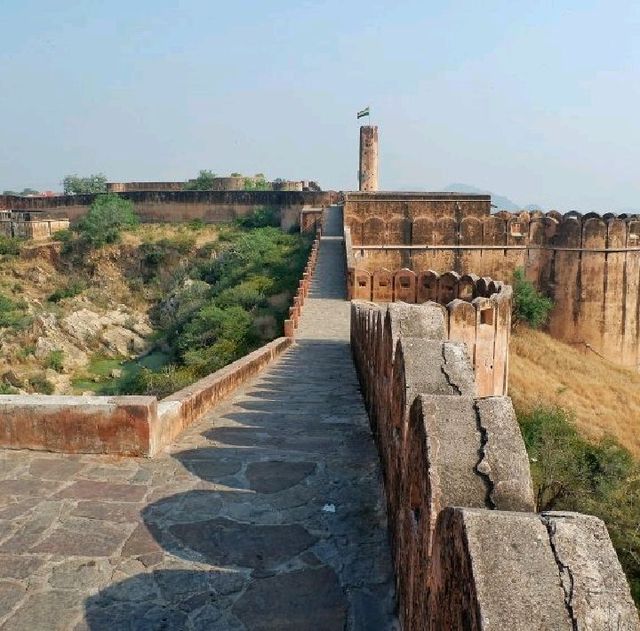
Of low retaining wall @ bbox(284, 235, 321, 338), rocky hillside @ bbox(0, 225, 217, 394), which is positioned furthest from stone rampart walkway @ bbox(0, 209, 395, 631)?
rocky hillside @ bbox(0, 225, 217, 394)

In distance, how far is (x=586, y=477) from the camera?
39.1ft

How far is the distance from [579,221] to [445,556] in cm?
2175

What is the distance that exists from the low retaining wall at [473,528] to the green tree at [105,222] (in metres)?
27.9

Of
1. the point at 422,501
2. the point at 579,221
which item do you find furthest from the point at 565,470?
the point at 579,221

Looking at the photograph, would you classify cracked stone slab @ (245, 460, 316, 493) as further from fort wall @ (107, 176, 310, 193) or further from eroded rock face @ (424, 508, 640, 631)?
fort wall @ (107, 176, 310, 193)

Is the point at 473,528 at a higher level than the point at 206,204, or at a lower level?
lower

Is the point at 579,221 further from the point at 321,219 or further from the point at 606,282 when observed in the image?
the point at 321,219

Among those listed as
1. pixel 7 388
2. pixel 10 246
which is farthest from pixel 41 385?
pixel 10 246

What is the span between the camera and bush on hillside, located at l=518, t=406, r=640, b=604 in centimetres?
963

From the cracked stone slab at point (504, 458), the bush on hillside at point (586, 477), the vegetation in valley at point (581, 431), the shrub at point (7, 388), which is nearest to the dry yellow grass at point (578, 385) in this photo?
the vegetation in valley at point (581, 431)

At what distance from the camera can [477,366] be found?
29.6ft

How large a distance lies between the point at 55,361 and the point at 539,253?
15.0m

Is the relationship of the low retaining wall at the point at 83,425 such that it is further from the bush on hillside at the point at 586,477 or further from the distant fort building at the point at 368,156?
the distant fort building at the point at 368,156

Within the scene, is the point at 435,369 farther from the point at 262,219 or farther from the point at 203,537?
the point at 262,219
